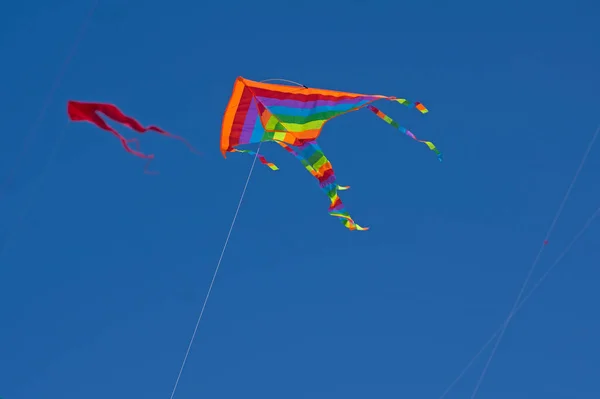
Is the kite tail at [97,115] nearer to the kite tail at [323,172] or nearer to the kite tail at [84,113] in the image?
the kite tail at [84,113]

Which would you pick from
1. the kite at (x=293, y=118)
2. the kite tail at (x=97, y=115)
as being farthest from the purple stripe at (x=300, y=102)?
the kite tail at (x=97, y=115)

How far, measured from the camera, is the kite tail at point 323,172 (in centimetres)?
1598

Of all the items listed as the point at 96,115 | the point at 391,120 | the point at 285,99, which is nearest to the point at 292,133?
the point at 285,99

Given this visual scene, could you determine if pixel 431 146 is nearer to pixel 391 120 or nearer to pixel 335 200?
pixel 391 120

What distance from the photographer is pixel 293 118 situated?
15961mm

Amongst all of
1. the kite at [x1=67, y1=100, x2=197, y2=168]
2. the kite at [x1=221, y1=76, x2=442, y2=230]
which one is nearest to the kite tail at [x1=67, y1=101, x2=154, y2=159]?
the kite at [x1=67, y1=100, x2=197, y2=168]

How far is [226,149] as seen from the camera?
15367mm

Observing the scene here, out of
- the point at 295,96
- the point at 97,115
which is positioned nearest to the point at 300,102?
the point at 295,96

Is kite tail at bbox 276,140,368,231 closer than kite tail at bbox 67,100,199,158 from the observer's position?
No

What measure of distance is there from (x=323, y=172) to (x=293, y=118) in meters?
1.03

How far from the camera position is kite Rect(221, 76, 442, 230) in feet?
50.3

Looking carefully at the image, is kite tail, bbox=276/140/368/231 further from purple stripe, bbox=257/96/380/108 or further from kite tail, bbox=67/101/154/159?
kite tail, bbox=67/101/154/159

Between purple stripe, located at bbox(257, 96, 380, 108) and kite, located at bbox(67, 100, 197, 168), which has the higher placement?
purple stripe, located at bbox(257, 96, 380, 108)

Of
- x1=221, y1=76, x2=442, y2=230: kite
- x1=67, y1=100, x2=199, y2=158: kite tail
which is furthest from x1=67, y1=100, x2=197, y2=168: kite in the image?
x1=221, y1=76, x2=442, y2=230: kite
